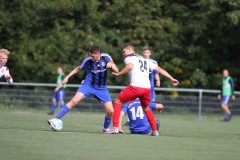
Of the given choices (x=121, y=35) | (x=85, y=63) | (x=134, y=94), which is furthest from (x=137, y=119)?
(x=121, y=35)

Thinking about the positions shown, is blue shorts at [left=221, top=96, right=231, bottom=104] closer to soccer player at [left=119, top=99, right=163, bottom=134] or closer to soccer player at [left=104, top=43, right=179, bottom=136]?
soccer player at [left=119, top=99, right=163, bottom=134]

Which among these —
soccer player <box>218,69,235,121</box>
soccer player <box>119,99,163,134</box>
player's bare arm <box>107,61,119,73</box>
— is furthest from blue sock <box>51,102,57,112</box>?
player's bare arm <box>107,61,119,73</box>

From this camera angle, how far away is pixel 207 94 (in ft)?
93.7

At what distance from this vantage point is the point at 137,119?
1513 centimetres

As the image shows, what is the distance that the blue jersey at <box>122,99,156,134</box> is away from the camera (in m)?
15.1

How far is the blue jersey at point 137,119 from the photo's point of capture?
15.1 meters

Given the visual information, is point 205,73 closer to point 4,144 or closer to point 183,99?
point 183,99

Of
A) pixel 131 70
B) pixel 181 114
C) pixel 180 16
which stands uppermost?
pixel 180 16

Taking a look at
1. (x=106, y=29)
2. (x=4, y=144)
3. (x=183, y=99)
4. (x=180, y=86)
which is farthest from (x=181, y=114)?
(x=4, y=144)

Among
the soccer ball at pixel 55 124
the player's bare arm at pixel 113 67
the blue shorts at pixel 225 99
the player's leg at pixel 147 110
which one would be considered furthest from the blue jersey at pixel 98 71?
the blue shorts at pixel 225 99

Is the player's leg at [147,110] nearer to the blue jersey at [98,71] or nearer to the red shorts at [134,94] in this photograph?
the red shorts at [134,94]

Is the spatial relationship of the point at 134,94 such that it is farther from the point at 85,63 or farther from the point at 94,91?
the point at 85,63

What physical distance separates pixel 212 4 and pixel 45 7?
306 inches

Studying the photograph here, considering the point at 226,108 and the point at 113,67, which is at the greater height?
the point at 113,67
